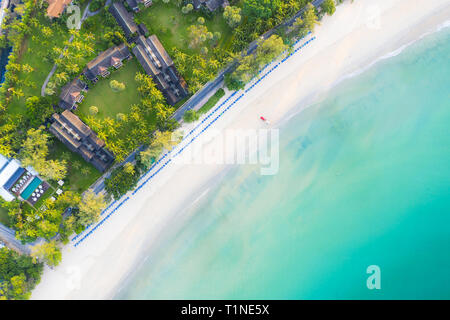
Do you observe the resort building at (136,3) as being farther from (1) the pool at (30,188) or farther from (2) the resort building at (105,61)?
(1) the pool at (30,188)

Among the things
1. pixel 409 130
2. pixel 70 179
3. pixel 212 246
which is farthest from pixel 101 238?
pixel 409 130

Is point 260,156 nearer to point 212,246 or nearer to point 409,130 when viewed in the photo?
point 212,246

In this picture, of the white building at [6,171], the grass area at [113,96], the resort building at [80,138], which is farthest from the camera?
the grass area at [113,96]

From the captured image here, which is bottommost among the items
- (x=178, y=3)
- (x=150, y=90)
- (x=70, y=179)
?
(x=70, y=179)

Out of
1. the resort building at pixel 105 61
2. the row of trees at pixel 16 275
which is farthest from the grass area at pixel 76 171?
the row of trees at pixel 16 275

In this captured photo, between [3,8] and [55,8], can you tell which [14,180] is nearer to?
[55,8]
